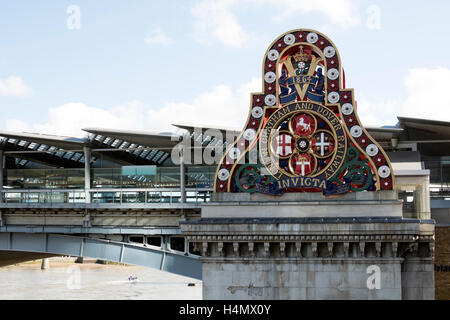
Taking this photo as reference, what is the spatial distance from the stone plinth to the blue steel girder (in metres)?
13.6

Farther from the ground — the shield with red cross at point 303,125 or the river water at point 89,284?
the shield with red cross at point 303,125

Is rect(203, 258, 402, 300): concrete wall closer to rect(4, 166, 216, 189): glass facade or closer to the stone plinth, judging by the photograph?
the stone plinth

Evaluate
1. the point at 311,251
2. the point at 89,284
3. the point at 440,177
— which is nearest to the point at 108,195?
the point at 311,251

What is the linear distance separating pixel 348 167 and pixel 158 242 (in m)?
21.4

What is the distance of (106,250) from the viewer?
1714 inches

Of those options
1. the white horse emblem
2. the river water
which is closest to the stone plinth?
the white horse emblem

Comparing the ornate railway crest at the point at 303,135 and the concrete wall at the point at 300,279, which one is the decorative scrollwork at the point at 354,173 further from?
the concrete wall at the point at 300,279

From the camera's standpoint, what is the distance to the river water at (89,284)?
103m

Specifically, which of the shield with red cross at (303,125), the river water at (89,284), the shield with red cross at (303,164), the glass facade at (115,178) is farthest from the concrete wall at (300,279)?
the river water at (89,284)

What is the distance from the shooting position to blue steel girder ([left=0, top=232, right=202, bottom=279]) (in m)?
42.7

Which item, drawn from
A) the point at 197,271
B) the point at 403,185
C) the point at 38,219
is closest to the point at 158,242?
the point at 197,271

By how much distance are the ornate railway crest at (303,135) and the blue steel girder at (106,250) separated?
47.4 feet

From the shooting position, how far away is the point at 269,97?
30.0 metres

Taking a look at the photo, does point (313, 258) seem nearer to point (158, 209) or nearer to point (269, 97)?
point (269, 97)
